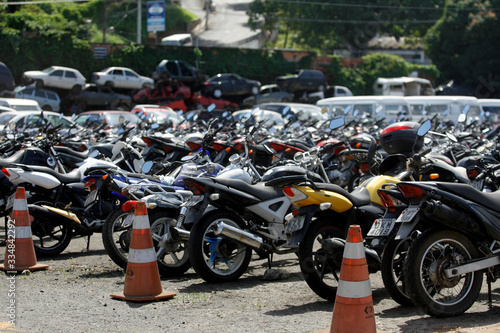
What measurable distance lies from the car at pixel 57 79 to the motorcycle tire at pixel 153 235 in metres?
27.7

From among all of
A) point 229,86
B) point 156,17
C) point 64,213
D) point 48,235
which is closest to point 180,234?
point 64,213

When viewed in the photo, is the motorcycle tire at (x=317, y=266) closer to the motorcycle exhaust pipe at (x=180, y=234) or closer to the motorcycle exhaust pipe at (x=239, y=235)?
the motorcycle exhaust pipe at (x=239, y=235)

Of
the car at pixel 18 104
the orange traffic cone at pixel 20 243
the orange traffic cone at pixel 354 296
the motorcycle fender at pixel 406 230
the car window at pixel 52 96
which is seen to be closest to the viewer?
the orange traffic cone at pixel 354 296

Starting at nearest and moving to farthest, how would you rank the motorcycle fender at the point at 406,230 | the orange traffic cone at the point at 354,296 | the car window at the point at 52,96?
the orange traffic cone at the point at 354,296 → the motorcycle fender at the point at 406,230 → the car window at the point at 52,96

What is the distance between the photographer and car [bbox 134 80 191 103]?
109 feet

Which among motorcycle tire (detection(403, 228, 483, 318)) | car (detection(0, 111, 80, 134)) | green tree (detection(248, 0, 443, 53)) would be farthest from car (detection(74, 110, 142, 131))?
green tree (detection(248, 0, 443, 53))

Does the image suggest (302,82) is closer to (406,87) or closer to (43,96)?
(406,87)

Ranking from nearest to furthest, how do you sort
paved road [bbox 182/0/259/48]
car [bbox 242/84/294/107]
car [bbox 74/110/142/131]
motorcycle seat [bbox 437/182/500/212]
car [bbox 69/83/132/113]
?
motorcycle seat [bbox 437/182/500/212], car [bbox 74/110/142/131], car [bbox 69/83/132/113], car [bbox 242/84/294/107], paved road [bbox 182/0/259/48]

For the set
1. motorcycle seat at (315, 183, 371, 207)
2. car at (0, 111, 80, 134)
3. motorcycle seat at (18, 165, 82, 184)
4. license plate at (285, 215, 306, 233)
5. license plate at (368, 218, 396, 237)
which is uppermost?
motorcycle seat at (315, 183, 371, 207)

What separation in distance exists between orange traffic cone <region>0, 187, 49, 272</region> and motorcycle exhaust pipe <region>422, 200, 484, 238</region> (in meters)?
4.31

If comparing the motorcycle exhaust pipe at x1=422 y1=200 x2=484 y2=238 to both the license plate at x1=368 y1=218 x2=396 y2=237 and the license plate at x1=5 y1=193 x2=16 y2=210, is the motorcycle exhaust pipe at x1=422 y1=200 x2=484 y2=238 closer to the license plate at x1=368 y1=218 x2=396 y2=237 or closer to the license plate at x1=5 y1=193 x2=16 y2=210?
the license plate at x1=368 y1=218 x2=396 y2=237

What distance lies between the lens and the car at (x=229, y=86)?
3431 cm

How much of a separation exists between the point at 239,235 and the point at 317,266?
91 cm

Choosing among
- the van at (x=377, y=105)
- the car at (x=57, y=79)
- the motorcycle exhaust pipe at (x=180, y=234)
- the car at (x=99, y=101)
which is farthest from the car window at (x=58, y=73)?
the motorcycle exhaust pipe at (x=180, y=234)
